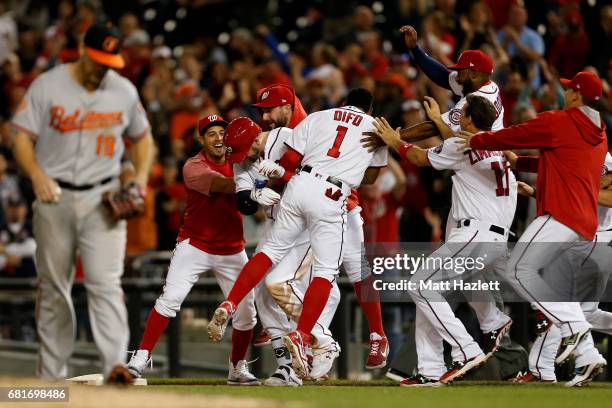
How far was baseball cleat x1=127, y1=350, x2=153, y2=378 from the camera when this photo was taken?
916 centimetres

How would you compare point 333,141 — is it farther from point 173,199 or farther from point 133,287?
point 173,199

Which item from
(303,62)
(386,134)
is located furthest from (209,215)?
(303,62)

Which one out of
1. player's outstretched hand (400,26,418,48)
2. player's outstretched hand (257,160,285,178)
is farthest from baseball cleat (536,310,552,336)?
player's outstretched hand (400,26,418,48)

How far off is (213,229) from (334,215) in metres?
1.17

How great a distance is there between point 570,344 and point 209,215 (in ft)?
9.85

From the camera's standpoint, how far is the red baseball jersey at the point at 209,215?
9555 mm

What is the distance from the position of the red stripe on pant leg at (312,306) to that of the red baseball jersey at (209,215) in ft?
3.53

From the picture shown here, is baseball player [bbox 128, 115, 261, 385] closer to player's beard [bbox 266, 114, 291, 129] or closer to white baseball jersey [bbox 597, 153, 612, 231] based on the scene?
player's beard [bbox 266, 114, 291, 129]

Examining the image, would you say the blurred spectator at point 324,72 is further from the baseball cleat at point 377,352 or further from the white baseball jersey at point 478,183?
the white baseball jersey at point 478,183

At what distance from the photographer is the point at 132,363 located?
9211 mm

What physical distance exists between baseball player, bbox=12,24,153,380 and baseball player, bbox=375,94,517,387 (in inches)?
91.1

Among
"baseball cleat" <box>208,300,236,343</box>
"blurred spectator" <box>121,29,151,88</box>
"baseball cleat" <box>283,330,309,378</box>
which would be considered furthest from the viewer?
"blurred spectator" <box>121,29,151,88</box>

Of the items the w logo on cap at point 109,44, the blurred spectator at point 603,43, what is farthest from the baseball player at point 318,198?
the blurred spectator at point 603,43

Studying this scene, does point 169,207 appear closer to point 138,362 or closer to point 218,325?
point 138,362
